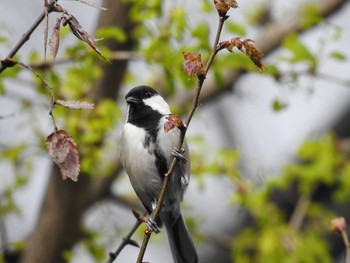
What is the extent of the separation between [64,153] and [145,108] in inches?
52.2

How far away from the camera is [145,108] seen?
2.80 meters

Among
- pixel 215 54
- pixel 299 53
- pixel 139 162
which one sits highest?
pixel 299 53

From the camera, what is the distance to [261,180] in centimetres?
417

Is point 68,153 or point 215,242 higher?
point 68,153

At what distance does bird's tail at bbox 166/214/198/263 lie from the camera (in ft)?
9.07

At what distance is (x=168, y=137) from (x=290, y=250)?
1.81 meters

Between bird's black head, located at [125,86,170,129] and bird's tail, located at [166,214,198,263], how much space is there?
51cm

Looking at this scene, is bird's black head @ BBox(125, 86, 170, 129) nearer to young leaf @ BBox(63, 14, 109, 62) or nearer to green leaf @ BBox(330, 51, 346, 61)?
green leaf @ BBox(330, 51, 346, 61)

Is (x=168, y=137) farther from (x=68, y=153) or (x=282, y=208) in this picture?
(x=282, y=208)

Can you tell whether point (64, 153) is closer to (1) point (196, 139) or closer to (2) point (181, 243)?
(2) point (181, 243)

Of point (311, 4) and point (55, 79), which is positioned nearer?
point (55, 79)

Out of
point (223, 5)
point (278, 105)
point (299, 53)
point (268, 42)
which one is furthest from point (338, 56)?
point (223, 5)

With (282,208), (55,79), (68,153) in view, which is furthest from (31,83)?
(68,153)

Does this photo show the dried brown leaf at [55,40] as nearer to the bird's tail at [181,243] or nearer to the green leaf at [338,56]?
the bird's tail at [181,243]
